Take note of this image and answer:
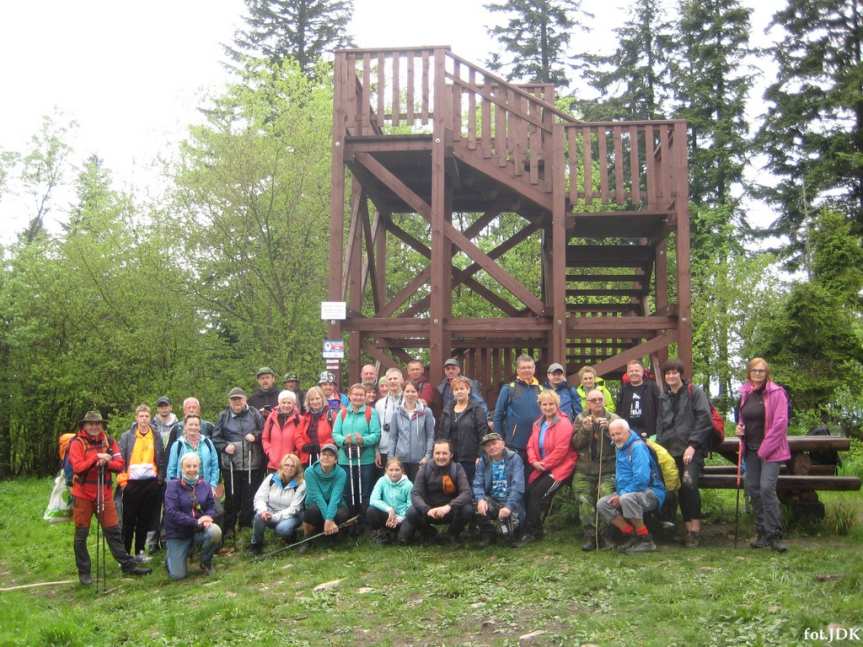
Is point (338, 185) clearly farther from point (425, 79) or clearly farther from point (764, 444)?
point (764, 444)

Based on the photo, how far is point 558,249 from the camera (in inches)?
416

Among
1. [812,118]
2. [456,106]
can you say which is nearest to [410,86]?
[456,106]

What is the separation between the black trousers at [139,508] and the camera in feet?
29.8

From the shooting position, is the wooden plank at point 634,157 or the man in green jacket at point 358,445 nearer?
the man in green jacket at point 358,445

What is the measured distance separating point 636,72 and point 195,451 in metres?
25.2

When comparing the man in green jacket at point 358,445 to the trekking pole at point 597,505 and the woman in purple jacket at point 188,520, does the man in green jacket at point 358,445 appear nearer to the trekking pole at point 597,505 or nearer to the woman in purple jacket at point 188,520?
the woman in purple jacket at point 188,520

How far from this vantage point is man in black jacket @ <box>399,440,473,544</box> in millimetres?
8305

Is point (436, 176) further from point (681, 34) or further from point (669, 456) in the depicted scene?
point (681, 34)

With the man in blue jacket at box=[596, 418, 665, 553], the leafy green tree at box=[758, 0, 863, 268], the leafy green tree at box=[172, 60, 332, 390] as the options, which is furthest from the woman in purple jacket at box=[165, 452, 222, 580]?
the leafy green tree at box=[758, 0, 863, 268]

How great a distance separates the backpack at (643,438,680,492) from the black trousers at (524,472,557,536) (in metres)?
1.05

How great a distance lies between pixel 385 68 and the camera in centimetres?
1080

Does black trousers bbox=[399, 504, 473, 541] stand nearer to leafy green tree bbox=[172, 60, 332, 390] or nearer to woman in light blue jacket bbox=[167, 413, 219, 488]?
woman in light blue jacket bbox=[167, 413, 219, 488]

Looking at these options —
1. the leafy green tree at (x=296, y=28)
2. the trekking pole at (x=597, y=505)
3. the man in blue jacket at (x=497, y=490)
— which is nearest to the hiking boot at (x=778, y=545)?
the trekking pole at (x=597, y=505)

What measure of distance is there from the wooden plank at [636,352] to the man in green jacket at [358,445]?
3435 mm
